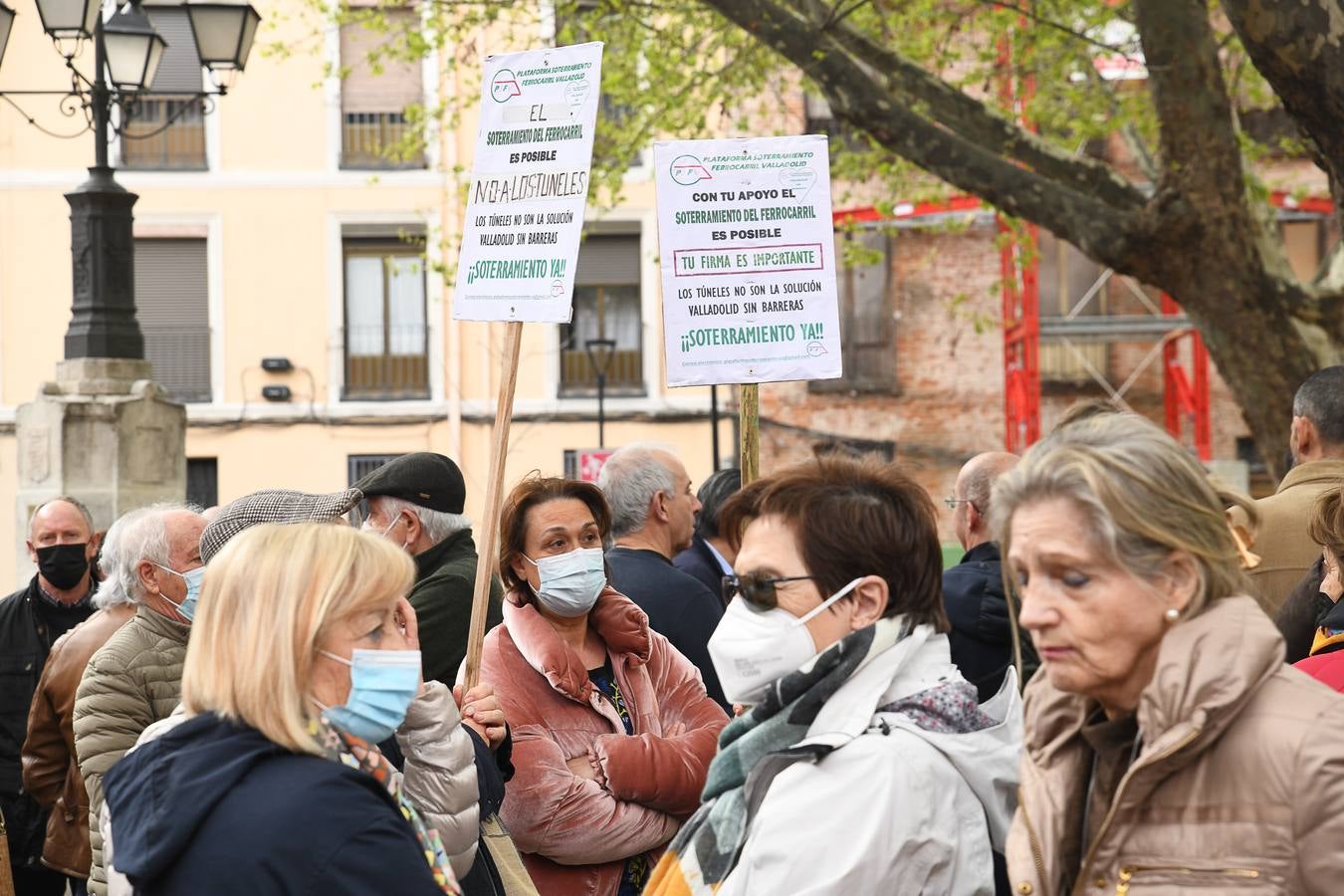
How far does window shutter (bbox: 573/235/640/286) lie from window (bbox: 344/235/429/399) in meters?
2.59

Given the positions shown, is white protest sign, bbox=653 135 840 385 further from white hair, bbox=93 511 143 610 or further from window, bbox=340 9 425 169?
window, bbox=340 9 425 169

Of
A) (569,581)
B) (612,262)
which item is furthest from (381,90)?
(569,581)

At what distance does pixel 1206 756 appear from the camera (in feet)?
7.86

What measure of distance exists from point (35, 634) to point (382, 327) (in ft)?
64.7

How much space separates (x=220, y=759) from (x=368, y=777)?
234mm

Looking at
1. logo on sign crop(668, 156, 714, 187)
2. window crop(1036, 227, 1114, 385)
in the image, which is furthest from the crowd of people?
window crop(1036, 227, 1114, 385)

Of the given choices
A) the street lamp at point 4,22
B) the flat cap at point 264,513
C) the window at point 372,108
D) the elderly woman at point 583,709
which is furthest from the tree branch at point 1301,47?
the window at point 372,108

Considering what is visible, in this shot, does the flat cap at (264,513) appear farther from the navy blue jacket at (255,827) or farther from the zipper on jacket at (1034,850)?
the zipper on jacket at (1034,850)

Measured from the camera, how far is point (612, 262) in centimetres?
2611

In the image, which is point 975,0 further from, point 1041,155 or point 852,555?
point 852,555

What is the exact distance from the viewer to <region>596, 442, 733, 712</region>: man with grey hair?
5.36 metres

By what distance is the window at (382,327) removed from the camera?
26.1m

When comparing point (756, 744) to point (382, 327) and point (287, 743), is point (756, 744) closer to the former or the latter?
point (287, 743)

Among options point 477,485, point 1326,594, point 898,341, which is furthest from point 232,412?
point 1326,594
